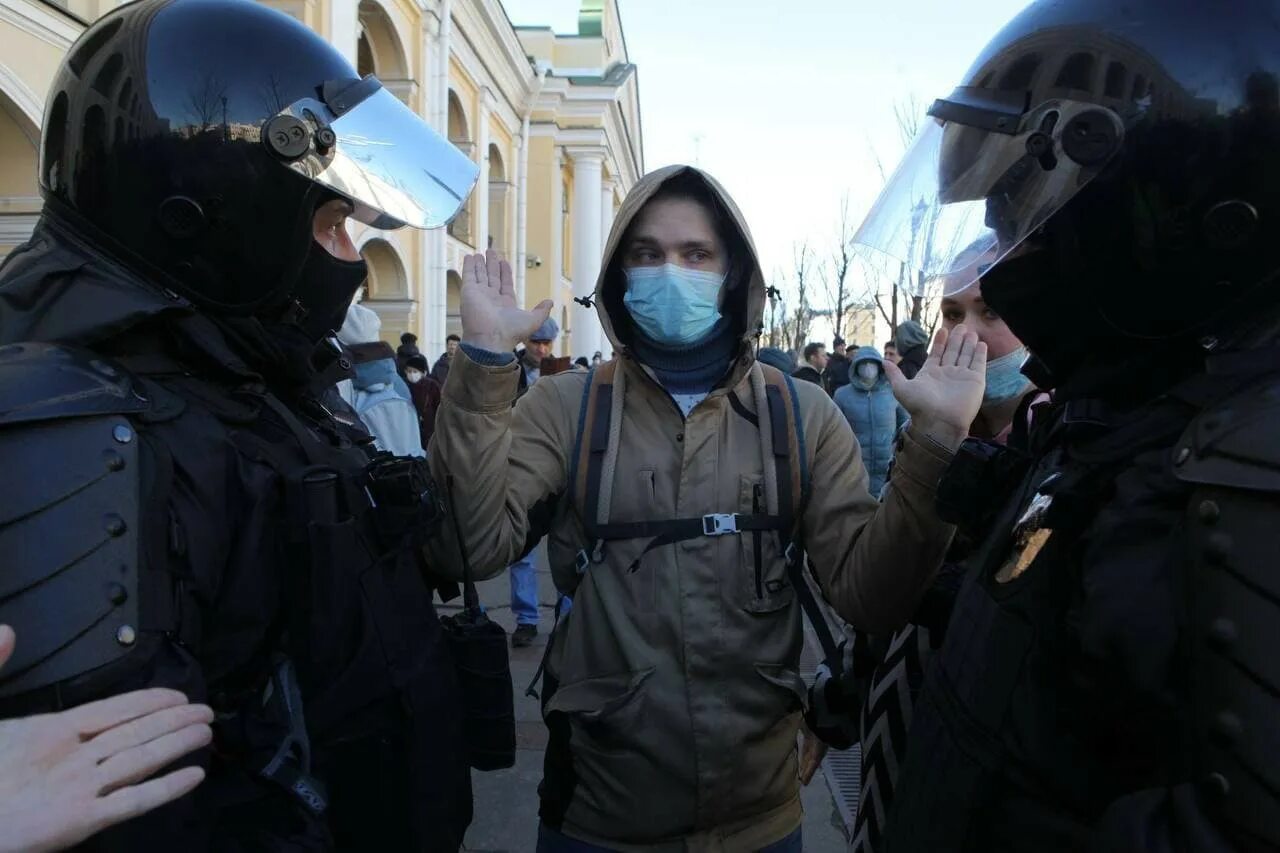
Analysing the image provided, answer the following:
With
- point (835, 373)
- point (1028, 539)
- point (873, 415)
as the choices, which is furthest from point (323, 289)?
point (835, 373)

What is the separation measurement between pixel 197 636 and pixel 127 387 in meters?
0.37

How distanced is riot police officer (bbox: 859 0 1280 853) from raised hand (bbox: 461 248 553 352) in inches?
37.2

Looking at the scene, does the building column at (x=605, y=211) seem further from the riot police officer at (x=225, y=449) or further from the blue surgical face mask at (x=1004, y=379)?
the riot police officer at (x=225, y=449)

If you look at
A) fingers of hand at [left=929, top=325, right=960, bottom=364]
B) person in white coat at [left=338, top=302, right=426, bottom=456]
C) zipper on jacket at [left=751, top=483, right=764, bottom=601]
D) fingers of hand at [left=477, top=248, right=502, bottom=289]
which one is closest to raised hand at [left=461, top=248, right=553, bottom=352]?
fingers of hand at [left=477, top=248, right=502, bottom=289]

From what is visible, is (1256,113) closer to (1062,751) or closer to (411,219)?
(1062,751)

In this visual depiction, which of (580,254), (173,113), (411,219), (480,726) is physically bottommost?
(480,726)

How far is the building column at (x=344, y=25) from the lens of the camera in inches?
454

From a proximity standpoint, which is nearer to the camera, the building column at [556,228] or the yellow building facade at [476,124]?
the yellow building facade at [476,124]

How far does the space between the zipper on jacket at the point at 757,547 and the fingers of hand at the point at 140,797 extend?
112 centimetres

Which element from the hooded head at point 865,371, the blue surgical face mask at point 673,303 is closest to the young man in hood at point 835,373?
the hooded head at point 865,371

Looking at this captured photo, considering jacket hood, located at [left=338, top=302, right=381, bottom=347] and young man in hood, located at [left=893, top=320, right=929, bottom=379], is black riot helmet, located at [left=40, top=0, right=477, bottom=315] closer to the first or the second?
jacket hood, located at [left=338, top=302, right=381, bottom=347]

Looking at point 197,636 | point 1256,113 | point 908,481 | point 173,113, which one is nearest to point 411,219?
point 173,113

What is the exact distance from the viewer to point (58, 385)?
3.79 feet

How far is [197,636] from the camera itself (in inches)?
48.6
